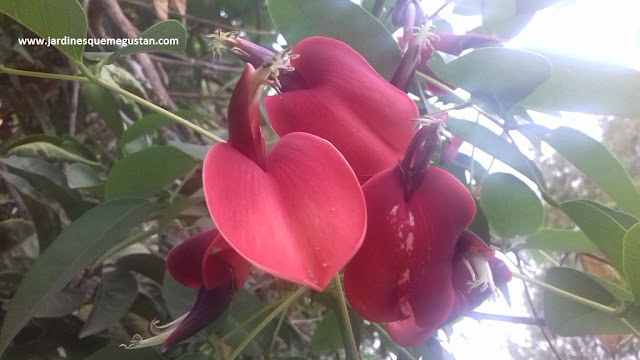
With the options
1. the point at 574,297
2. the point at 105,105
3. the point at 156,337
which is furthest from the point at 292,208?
the point at 105,105

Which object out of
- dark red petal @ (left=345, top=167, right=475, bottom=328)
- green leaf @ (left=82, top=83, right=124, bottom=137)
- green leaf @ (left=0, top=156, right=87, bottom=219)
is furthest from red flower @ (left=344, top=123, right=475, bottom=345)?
green leaf @ (left=82, top=83, right=124, bottom=137)

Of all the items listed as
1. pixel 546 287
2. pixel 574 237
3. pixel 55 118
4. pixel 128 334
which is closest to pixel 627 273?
pixel 546 287

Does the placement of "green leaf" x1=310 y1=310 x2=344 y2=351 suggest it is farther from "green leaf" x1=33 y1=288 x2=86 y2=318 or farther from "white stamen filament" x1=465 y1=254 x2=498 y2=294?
"white stamen filament" x1=465 y1=254 x2=498 y2=294

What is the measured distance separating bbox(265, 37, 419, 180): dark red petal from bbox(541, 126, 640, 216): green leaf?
0.47 ft

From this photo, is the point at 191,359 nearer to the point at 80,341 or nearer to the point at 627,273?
the point at 80,341

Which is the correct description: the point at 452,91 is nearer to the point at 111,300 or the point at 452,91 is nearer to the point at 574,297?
the point at 574,297

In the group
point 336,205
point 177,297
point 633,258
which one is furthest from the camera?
point 177,297

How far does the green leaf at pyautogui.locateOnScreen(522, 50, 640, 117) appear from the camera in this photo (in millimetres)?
320

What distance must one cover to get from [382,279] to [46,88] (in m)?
0.58

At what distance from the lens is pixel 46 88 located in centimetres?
66

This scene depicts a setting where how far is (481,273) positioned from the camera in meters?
0.23

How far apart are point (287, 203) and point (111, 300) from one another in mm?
274

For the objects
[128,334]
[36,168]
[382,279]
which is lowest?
[128,334]

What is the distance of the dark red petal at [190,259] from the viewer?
0.26 m
